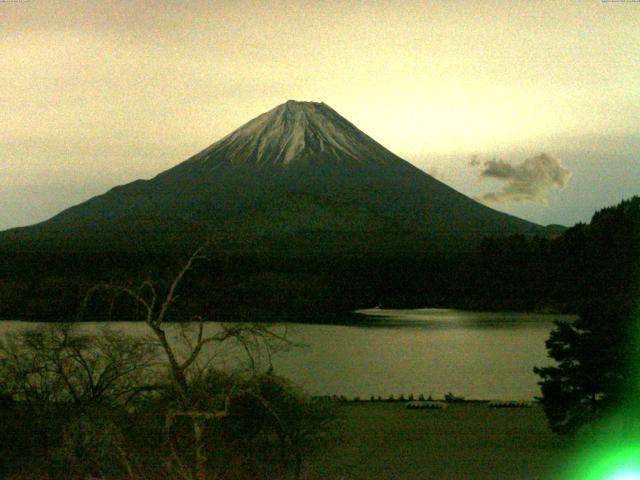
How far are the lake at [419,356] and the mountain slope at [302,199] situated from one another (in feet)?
55.8

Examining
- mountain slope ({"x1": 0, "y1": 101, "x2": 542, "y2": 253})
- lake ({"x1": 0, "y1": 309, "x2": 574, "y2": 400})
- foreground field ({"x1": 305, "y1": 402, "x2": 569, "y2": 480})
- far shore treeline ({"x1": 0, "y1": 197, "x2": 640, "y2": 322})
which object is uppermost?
mountain slope ({"x1": 0, "y1": 101, "x2": 542, "y2": 253})

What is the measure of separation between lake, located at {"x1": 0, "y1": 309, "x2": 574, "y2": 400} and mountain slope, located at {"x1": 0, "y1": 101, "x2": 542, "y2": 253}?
55.8ft

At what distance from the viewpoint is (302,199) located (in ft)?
210

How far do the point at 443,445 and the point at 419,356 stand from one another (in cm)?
1687

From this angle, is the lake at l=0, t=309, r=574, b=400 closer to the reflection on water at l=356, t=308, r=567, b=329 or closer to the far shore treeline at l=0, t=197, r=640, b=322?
the reflection on water at l=356, t=308, r=567, b=329

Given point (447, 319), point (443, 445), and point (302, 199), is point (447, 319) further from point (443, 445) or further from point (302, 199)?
point (443, 445)

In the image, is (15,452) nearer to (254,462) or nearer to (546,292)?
(254,462)

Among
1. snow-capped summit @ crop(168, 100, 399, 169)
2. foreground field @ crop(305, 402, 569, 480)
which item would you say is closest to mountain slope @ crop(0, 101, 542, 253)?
snow-capped summit @ crop(168, 100, 399, 169)

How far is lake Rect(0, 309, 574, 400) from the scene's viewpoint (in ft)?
63.6

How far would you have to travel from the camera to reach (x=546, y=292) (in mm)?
49406

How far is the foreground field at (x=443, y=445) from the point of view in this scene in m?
9.10

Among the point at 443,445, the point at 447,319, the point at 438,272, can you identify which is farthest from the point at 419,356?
the point at 438,272

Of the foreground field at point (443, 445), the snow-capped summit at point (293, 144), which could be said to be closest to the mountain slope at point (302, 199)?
the snow-capped summit at point (293, 144)

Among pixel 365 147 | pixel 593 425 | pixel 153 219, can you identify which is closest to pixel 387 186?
pixel 365 147
